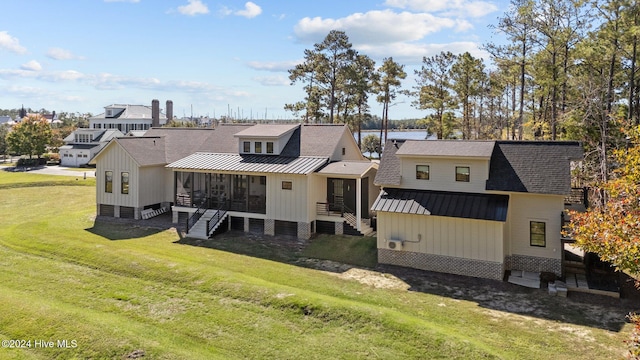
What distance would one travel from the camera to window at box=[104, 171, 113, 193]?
93.4 feet

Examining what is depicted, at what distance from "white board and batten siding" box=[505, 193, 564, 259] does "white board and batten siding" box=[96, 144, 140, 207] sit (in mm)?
22219

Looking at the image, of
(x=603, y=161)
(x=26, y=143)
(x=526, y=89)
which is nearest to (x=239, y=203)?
(x=603, y=161)

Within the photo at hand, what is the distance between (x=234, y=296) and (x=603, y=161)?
1772 centimetres

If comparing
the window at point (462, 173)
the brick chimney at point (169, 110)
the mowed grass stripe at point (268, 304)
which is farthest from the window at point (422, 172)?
the brick chimney at point (169, 110)

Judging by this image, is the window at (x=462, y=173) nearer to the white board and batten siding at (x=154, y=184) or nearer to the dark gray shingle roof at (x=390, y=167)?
the dark gray shingle roof at (x=390, y=167)

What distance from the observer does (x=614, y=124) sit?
948 inches

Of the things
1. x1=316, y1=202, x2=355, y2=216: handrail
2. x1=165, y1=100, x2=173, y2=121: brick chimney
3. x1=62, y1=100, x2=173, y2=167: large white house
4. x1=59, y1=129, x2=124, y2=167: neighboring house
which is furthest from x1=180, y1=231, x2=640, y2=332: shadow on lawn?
x1=165, y1=100, x2=173, y2=121: brick chimney

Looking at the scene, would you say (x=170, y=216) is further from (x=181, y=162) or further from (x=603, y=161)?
(x=603, y=161)

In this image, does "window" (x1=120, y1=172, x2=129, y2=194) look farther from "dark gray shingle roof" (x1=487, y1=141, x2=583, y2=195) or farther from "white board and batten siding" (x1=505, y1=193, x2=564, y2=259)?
"white board and batten siding" (x1=505, y1=193, x2=564, y2=259)

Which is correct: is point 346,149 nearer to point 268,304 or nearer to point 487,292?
point 487,292

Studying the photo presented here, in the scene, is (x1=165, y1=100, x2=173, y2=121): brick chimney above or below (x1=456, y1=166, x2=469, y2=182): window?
above

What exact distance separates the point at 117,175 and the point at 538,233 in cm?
2520

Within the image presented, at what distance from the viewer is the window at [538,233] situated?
18.1 meters

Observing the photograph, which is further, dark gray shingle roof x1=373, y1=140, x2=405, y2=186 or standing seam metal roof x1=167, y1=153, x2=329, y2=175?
standing seam metal roof x1=167, y1=153, x2=329, y2=175
